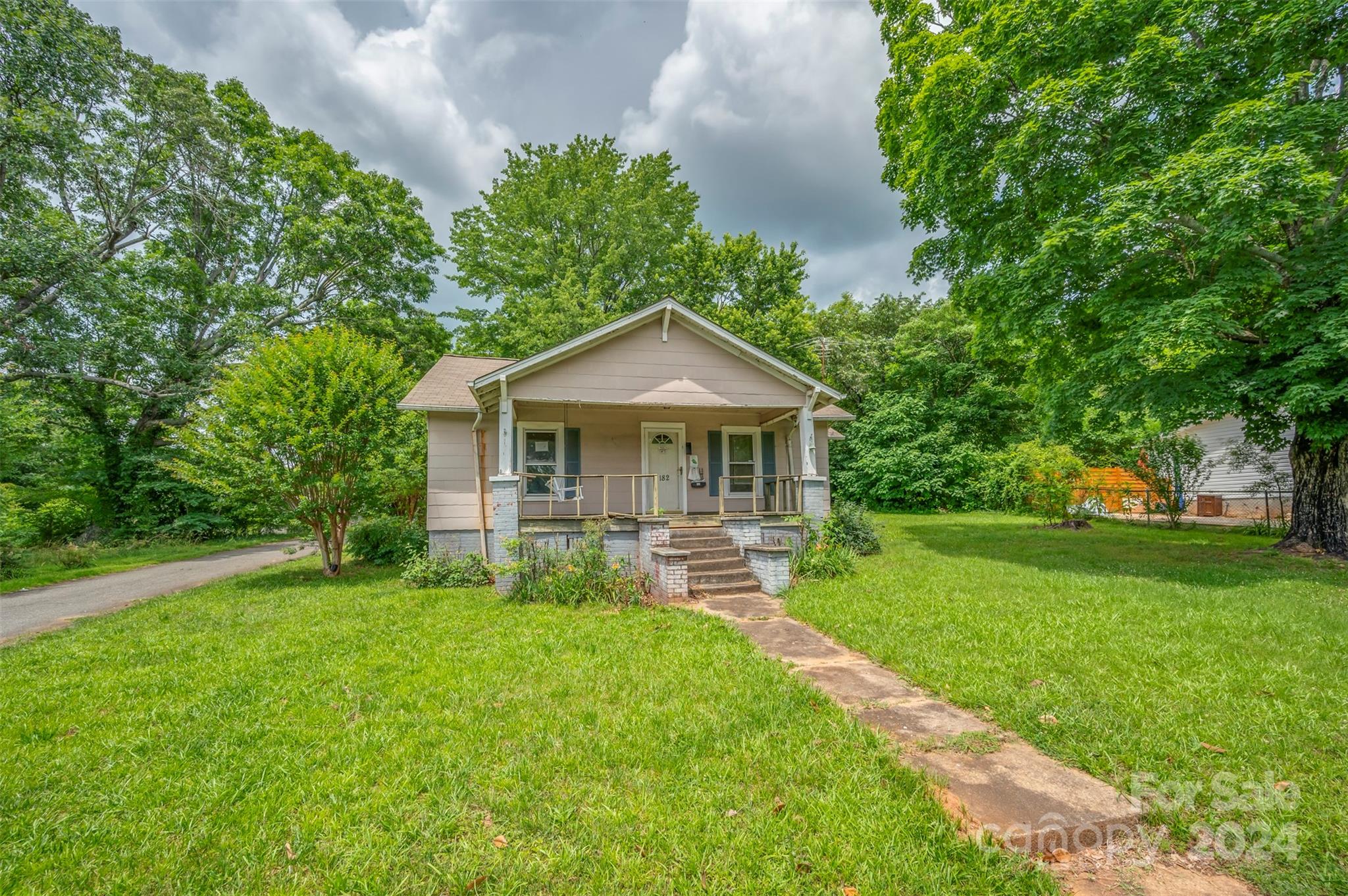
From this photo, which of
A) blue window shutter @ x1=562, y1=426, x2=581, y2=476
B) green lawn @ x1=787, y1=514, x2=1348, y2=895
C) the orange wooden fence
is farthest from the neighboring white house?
blue window shutter @ x1=562, y1=426, x2=581, y2=476

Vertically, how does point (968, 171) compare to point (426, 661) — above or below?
above

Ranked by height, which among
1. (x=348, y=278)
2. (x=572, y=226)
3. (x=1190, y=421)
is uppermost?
(x=572, y=226)

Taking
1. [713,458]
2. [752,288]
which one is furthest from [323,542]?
[752,288]

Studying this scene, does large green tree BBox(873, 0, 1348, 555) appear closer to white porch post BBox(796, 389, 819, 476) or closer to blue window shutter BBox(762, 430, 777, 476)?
white porch post BBox(796, 389, 819, 476)

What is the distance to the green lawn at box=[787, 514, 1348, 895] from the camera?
2.85 metres

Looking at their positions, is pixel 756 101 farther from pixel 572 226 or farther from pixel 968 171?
pixel 572 226

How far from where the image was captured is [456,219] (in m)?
24.1

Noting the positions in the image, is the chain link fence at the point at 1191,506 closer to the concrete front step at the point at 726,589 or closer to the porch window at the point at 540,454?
the concrete front step at the point at 726,589

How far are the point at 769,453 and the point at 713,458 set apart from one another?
5.24 ft

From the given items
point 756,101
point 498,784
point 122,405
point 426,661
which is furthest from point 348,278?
point 498,784

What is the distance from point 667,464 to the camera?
1234 centimetres

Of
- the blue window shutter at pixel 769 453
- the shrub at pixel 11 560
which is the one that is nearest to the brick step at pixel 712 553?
the blue window shutter at pixel 769 453

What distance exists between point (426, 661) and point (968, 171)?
1354cm

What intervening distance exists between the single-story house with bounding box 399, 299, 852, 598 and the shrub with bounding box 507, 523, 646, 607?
43cm
